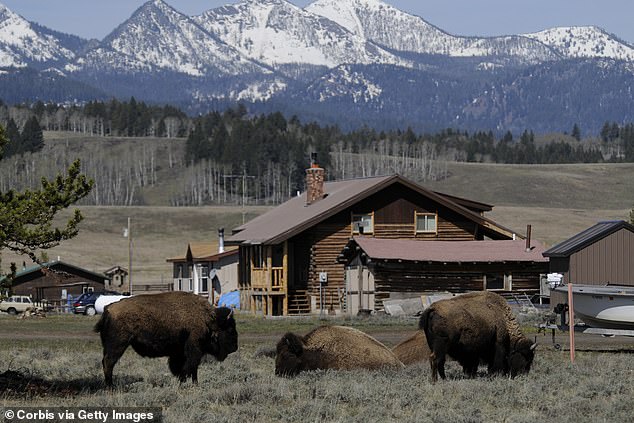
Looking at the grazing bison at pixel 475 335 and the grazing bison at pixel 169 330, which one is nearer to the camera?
the grazing bison at pixel 169 330

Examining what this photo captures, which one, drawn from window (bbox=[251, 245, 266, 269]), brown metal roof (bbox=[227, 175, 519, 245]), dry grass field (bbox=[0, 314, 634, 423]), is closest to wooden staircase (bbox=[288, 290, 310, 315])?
window (bbox=[251, 245, 266, 269])

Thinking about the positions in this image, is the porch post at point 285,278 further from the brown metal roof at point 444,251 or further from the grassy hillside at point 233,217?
the grassy hillside at point 233,217

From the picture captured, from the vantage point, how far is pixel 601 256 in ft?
147

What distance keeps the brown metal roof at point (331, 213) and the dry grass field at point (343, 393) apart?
29.5 metres

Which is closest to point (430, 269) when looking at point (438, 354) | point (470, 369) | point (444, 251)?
point (444, 251)

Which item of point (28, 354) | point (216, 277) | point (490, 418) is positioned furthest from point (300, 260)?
point (490, 418)

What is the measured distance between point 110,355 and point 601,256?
2984 centimetres

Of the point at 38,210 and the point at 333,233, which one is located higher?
the point at 38,210

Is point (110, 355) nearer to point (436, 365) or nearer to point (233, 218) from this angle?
point (436, 365)

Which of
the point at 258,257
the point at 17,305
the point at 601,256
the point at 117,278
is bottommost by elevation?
the point at 117,278

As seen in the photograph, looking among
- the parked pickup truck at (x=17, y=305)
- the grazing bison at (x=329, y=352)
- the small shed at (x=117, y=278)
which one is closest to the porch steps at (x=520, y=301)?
the grazing bison at (x=329, y=352)

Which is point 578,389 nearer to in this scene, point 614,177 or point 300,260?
point 300,260

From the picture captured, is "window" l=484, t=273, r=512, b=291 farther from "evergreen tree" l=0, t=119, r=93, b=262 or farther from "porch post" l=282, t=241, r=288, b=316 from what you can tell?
"evergreen tree" l=0, t=119, r=93, b=262

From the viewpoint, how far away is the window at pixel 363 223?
55.3 metres
